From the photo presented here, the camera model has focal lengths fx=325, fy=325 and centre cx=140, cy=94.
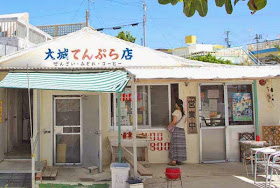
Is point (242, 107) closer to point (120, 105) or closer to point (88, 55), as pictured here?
point (120, 105)

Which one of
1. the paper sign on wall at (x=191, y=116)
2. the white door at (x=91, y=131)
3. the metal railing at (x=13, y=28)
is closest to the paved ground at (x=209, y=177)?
the paper sign on wall at (x=191, y=116)

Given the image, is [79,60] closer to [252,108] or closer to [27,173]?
[27,173]

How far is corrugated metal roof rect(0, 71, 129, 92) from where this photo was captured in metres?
6.50

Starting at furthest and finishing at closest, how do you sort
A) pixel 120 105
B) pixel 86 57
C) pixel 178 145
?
pixel 120 105 < pixel 178 145 < pixel 86 57

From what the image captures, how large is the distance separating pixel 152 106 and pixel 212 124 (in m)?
1.83

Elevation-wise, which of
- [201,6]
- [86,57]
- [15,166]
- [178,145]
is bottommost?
[15,166]

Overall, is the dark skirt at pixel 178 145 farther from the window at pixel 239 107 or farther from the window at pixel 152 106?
the window at pixel 239 107

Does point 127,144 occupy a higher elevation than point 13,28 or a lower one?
lower

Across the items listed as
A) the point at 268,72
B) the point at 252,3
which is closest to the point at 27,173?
the point at 268,72

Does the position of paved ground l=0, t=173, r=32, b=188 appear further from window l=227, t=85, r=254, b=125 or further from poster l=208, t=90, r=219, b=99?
window l=227, t=85, r=254, b=125

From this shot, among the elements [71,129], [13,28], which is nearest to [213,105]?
[71,129]

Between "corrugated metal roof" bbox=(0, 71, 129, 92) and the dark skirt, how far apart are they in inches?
97.0

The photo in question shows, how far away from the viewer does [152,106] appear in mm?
9438

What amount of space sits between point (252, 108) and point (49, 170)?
19.5 ft
